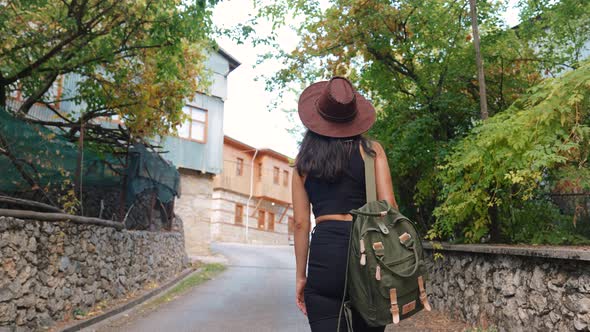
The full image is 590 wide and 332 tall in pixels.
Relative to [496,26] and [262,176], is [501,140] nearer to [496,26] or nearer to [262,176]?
[496,26]

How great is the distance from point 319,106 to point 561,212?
19.7 ft

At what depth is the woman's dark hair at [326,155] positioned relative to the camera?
96.8 inches

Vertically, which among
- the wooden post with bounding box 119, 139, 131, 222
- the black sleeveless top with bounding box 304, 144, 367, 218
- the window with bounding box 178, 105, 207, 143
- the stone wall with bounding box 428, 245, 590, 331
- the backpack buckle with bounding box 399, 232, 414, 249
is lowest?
the stone wall with bounding box 428, 245, 590, 331

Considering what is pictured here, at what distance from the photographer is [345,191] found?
2.46 meters

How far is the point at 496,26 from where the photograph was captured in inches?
352

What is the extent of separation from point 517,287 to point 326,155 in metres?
A: 4.61

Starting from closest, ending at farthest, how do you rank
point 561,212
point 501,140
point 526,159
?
1. point 526,159
2. point 501,140
3. point 561,212

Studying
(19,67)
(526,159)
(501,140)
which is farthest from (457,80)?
(19,67)

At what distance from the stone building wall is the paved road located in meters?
7.79

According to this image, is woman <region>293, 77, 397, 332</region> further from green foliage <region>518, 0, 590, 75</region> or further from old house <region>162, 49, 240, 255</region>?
old house <region>162, 49, 240, 255</region>

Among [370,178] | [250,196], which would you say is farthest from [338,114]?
[250,196]

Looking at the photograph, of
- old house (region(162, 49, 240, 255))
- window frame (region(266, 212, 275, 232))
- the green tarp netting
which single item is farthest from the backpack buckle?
window frame (region(266, 212, 275, 232))

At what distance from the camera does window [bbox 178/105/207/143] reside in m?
24.0

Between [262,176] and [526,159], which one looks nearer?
[526,159]
